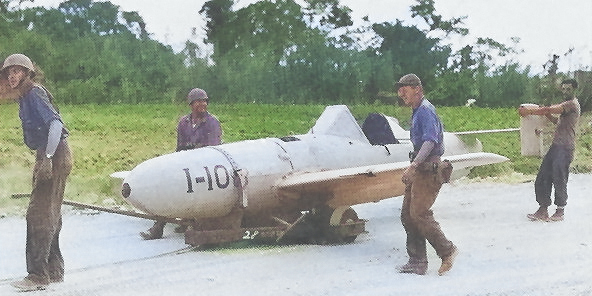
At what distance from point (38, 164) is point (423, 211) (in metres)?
2.27

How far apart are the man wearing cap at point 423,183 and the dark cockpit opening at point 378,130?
1.85 metres

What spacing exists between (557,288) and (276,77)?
3.64 meters

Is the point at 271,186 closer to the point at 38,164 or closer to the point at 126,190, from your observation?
the point at 126,190

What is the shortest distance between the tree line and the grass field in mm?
179

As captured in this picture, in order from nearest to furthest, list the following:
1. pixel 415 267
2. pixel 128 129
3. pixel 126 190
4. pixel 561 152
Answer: pixel 415 267
pixel 126 190
pixel 561 152
pixel 128 129

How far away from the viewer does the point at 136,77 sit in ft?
24.3

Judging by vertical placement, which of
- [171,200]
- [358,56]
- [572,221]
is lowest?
[572,221]

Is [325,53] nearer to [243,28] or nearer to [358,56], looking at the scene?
[358,56]

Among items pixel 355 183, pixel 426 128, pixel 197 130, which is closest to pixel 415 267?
pixel 426 128

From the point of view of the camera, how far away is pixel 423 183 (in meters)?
4.91

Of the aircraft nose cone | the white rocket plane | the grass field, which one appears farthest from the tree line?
the aircraft nose cone

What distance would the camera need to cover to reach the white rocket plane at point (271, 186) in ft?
18.5

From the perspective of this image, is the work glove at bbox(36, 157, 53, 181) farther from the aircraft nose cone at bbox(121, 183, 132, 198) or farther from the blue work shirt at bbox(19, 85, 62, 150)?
the aircraft nose cone at bbox(121, 183, 132, 198)

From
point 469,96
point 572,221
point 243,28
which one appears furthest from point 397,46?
point 572,221
